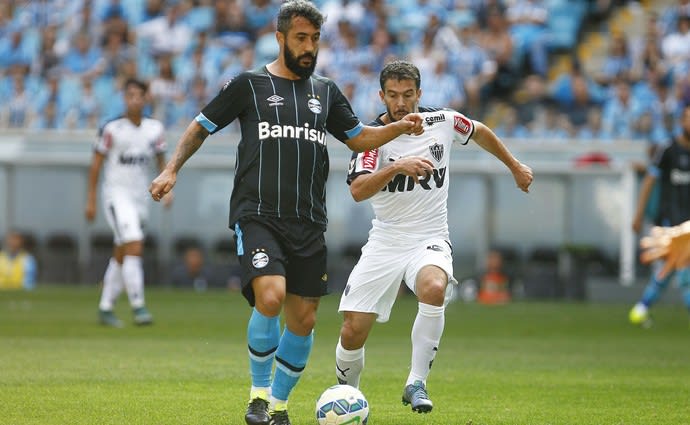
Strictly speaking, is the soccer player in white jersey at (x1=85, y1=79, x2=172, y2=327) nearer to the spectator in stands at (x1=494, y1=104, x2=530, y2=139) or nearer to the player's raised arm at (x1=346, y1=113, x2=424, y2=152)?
the player's raised arm at (x1=346, y1=113, x2=424, y2=152)

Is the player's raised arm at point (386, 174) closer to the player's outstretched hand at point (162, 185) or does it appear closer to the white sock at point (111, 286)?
the player's outstretched hand at point (162, 185)

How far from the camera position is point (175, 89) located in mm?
25734

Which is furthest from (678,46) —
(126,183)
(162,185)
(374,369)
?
(162,185)

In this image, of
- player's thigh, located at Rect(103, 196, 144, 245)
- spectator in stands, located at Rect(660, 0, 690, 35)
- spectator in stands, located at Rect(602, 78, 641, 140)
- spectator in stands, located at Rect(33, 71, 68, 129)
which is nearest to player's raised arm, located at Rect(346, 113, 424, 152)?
player's thigh, located at Rect(103, 196, 144, 245)

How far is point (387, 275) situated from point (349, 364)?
71 cm

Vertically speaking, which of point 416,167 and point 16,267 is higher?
point 416,167

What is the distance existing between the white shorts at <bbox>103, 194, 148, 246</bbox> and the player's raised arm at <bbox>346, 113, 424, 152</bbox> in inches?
303

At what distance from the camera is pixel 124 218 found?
16.2m

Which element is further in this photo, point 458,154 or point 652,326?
point 458,154

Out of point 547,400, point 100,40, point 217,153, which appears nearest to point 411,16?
point 217,153

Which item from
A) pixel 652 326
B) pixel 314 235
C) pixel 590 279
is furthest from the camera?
pixel 590 279

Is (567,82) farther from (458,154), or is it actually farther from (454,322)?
(454,322)

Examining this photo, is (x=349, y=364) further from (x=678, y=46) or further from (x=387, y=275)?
(x=678, y=46)

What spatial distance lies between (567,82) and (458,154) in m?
2.52
